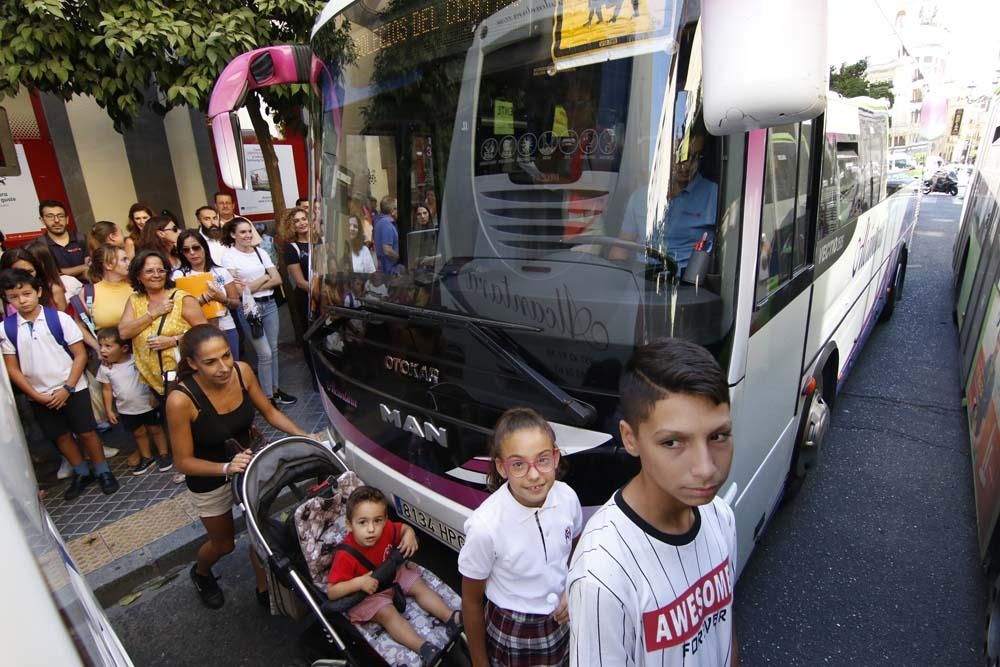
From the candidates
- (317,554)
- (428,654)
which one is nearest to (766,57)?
(428,654)

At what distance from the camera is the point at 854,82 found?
3596 millimetres

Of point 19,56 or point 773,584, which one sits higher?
point 19,56

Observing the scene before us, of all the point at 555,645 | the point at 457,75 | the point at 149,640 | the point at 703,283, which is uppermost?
the point at 457,75

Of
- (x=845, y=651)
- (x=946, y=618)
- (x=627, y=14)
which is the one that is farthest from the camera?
(x=946, y=618)

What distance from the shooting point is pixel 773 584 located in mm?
3053

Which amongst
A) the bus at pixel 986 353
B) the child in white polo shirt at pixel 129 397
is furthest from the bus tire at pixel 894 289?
the child in white polo shirt at pixel 129 397

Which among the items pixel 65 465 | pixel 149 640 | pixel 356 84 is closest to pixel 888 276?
pixel 356 84

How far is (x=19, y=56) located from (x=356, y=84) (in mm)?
4322

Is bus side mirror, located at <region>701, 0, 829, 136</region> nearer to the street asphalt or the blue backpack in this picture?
the street asphalt

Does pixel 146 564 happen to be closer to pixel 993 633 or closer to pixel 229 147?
pixel 229 147

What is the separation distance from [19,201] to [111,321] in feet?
16.6

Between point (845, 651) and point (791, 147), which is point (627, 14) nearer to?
point (791, 147)

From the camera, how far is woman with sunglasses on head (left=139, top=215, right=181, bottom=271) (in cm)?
452

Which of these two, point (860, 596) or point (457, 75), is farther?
point (860, 596)
